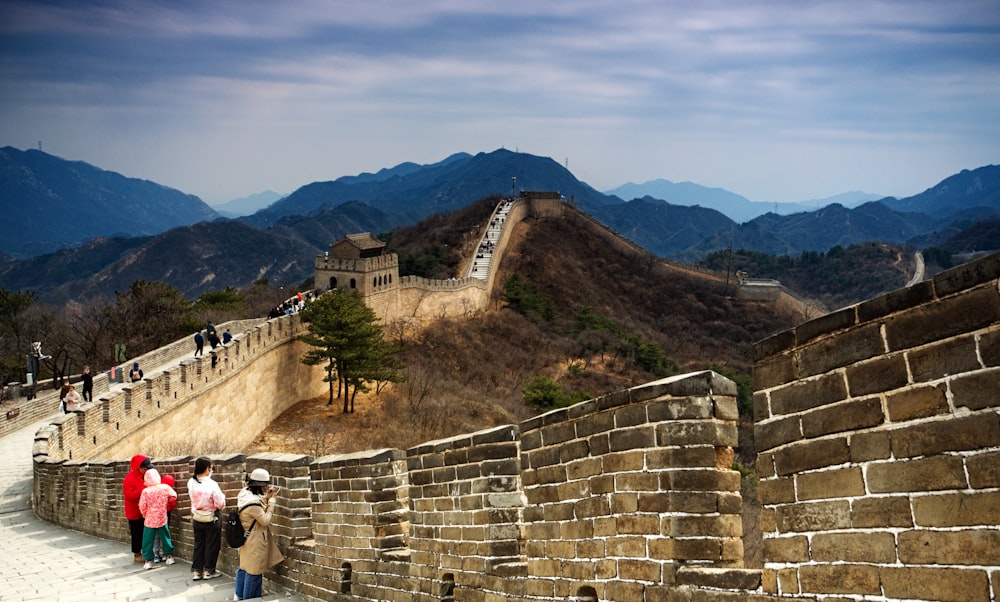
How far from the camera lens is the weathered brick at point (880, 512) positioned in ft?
9.14

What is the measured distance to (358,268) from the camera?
36.9 meters

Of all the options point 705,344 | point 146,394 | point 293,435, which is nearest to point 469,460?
point 146,394

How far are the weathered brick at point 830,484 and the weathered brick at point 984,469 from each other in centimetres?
39

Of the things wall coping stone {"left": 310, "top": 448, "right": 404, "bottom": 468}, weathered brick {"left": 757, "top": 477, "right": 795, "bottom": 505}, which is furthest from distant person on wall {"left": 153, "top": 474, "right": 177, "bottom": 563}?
weathered brick {"left": 757, "top": 477, "right": 795, "bottom": 505}

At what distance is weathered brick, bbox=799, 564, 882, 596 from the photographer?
113 inches

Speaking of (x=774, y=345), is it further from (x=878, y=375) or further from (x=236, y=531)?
(x=236, y=531)

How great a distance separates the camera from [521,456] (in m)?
5.22

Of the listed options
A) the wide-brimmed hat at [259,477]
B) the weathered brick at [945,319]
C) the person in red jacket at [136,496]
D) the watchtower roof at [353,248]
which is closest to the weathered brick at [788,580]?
the weathered brick at [945,319]

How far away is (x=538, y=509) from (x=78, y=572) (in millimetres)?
7167

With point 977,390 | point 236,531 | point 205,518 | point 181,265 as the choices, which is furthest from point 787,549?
point 181,265

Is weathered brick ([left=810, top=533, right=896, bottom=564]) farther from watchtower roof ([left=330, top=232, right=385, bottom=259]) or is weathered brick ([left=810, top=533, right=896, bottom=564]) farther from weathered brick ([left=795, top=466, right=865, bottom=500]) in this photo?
watchtower roof ([left=330, top=232, right=385, bottom=259])

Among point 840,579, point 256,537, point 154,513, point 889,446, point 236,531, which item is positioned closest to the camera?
point 889,446

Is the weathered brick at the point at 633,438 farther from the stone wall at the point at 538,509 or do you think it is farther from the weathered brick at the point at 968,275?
the weathered brick at the point at 968,275

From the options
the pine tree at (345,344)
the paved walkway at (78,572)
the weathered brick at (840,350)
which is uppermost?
the pine tree at (345,344)
